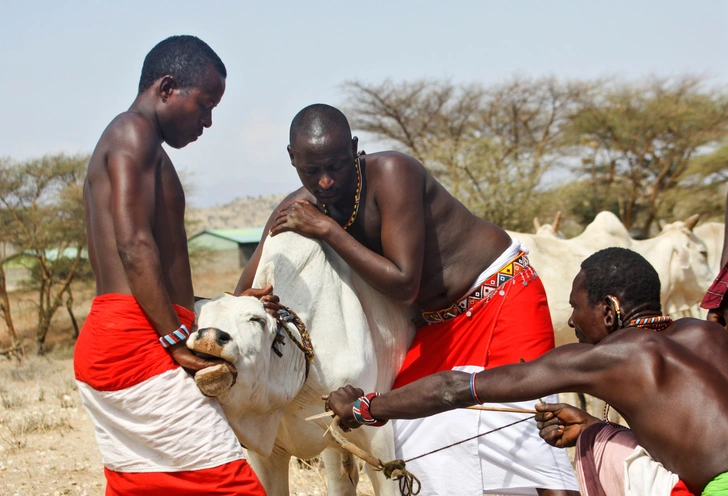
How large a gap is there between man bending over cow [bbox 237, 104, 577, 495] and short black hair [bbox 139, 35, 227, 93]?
0.57m

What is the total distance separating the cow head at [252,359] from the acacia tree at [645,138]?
18.8 m

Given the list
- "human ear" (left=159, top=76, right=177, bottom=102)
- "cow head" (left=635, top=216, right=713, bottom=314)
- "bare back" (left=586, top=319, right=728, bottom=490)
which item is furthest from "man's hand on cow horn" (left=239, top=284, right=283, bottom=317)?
"cow head" (left=635, top=216, right=713, bottom=314)

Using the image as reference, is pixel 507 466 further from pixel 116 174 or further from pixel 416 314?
pixel 116 174

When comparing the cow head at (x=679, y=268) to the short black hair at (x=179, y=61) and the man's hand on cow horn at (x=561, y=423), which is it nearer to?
the man's hand on cow horn at (x=561, y=423)

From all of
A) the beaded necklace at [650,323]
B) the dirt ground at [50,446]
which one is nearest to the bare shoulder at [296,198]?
the beaded necklace at [650,323]

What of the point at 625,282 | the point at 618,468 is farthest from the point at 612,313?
the point at 618,468

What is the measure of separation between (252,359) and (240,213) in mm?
56675

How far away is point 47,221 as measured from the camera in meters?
16.1

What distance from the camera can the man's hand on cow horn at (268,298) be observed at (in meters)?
3.05

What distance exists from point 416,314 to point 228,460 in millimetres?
1460

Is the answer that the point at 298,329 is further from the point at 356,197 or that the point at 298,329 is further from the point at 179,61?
the point at 179,61

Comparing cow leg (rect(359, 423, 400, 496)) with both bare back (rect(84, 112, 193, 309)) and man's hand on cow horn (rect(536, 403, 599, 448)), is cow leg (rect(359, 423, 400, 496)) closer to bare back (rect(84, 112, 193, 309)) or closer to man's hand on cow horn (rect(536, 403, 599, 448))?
man's hand on cow horn (rect(536, 403, 599, 448))

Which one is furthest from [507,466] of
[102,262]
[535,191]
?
[535,191]

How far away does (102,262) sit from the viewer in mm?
2762
